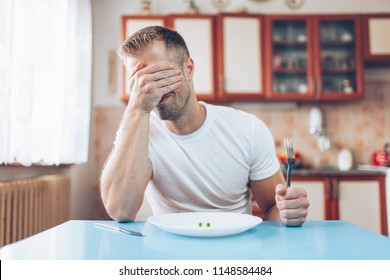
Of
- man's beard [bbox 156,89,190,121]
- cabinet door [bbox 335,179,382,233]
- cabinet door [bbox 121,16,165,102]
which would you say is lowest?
cabinet door [bbox 335,179,382,233]

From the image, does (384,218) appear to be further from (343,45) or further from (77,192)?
(77,192)

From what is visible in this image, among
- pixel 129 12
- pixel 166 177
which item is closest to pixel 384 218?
pixel 166 177

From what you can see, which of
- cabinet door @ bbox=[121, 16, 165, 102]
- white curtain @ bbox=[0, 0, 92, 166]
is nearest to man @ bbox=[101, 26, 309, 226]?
white curtain @ bbox=[0, 0, 92, 166]

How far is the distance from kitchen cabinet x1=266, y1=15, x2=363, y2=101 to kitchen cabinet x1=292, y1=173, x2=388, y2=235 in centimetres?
77

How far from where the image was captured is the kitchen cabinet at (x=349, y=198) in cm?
283

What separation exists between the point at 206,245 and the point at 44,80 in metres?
1.84

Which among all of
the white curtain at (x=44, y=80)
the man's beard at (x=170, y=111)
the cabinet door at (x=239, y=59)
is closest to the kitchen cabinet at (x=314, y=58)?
the cabinet door at (x=239, y=59)

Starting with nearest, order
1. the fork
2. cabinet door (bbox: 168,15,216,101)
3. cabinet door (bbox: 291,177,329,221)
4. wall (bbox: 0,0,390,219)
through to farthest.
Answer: the fork < cabinet door (bbox: 291,177,329,221) < cabinet door (bbox: 168,15,216,101) < wall (bbox: 0,0,390,219)

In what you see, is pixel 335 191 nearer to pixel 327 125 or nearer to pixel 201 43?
pixel 327 125

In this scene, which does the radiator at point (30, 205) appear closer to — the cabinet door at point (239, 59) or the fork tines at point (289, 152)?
the fork tines at point (289, 152)

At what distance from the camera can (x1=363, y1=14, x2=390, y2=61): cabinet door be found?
10.7ft

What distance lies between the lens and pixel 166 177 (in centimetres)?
135

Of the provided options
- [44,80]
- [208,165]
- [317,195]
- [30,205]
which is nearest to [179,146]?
[208,165]

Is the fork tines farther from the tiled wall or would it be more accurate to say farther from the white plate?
the tiled wall
